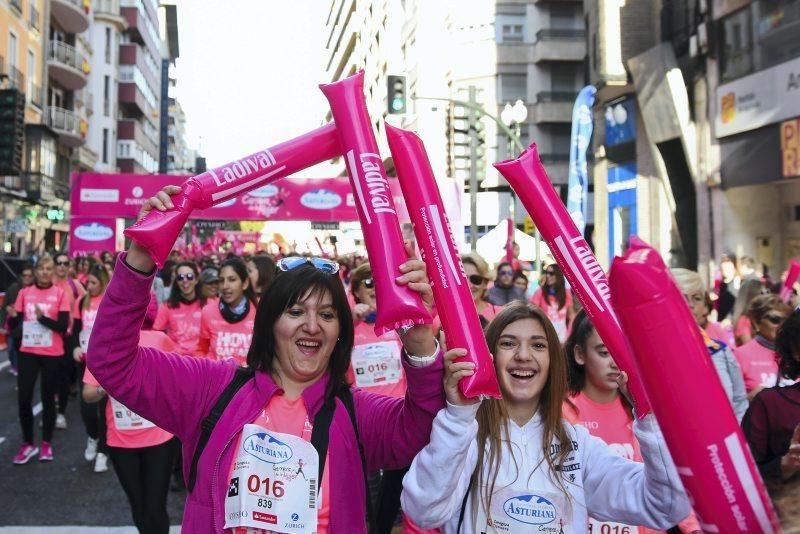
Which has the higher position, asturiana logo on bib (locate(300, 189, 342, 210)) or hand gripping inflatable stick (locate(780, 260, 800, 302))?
asturiana logo on bib (locate(300, 189, 342, 210))

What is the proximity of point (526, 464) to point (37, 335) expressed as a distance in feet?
21.1

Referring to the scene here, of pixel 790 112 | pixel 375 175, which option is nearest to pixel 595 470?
pixel 375 175

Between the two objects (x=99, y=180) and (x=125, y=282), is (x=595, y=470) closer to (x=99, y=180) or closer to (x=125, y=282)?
(x=125, y=282)

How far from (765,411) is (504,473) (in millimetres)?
1049

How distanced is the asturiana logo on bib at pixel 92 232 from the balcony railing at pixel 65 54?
18.2 meters

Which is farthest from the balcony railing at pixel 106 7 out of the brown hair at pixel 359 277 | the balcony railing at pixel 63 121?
the brown hair at pixel 359 277

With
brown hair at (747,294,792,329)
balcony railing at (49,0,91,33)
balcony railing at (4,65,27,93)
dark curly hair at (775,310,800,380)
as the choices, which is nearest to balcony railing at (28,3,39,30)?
balcony railing at (49,0,91,33)

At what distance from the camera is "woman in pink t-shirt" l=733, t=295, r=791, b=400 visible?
5.03 m

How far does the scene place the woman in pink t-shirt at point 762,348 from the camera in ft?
16.5

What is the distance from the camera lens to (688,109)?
20.5 metres

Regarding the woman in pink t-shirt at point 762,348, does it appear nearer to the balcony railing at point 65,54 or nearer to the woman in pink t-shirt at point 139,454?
the woman in pink t-shirt at point 139,454

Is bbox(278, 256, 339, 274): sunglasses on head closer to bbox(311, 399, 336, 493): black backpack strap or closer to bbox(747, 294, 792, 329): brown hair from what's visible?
bbox(311, 399, 336, 493): black backpack strap

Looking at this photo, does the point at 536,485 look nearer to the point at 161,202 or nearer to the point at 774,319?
the point at 161,202

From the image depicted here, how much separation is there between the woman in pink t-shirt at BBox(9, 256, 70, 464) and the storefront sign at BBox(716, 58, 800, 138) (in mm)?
13737
